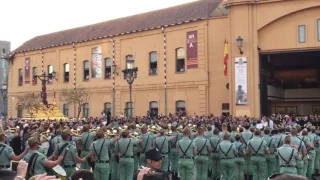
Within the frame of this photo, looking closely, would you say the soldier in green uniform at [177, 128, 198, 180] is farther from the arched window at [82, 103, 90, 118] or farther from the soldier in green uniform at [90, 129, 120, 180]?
the arched window at [82, 103, 90, 118]

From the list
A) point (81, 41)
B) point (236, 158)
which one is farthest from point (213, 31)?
point (236, 158)

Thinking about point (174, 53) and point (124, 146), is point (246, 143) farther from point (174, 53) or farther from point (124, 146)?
point (174, 53)

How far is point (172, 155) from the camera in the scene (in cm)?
1593

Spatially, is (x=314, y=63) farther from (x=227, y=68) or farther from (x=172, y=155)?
(x=172, y=155)

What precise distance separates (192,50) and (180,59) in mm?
1720

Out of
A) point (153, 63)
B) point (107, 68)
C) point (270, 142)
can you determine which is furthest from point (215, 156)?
point (107, 68)

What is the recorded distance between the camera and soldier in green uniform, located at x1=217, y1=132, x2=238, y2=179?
43.7 ft

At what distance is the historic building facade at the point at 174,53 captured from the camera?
95.9ft

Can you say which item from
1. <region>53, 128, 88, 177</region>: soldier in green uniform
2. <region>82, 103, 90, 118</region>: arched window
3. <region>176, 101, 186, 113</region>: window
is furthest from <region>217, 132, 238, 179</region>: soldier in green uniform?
<region>82, 103, 90, 118</region>: arched window

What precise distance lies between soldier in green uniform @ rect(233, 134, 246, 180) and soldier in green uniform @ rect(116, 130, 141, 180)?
3.43 m

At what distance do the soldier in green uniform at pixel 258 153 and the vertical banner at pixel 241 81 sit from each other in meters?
15.8

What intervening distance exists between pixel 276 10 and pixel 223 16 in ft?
15.3

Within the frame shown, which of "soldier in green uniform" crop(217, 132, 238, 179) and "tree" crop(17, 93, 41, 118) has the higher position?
"tree" crop(17, 93, 41, 118)

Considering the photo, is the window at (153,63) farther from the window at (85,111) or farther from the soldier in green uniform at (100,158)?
the soldier in green uniform at (100,158)
